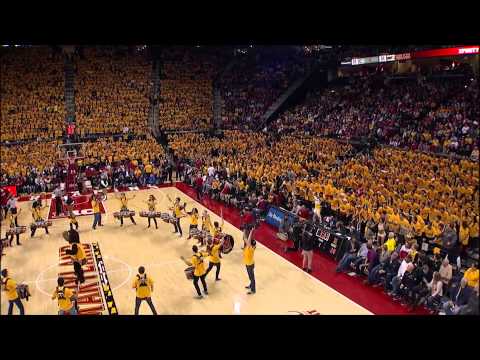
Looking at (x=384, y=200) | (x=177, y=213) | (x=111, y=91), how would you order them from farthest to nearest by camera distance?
(x=111, y=91) < (x=177, y=213) < (x=384, y=200)

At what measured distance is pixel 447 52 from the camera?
72.9 ft

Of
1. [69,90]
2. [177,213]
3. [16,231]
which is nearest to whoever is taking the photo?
[16,231]

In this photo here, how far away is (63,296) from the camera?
9.66 m

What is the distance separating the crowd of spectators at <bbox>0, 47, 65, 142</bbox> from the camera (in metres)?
27.8

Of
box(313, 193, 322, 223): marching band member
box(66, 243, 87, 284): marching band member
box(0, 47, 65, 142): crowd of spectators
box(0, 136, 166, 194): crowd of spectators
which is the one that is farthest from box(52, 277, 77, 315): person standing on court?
box(0, 47, 65, 142): crowd of spectators

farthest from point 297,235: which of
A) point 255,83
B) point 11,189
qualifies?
point 255,83

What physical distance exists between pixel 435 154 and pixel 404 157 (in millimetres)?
1505

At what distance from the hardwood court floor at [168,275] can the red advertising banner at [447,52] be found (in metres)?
12.9

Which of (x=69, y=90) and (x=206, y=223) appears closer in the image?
(x=206, y=223)

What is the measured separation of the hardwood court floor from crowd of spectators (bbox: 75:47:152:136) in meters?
13.3

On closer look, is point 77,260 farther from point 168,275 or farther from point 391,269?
point 391,269

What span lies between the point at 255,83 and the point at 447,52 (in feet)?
58.3

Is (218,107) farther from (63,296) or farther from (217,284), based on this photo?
(63,296)
